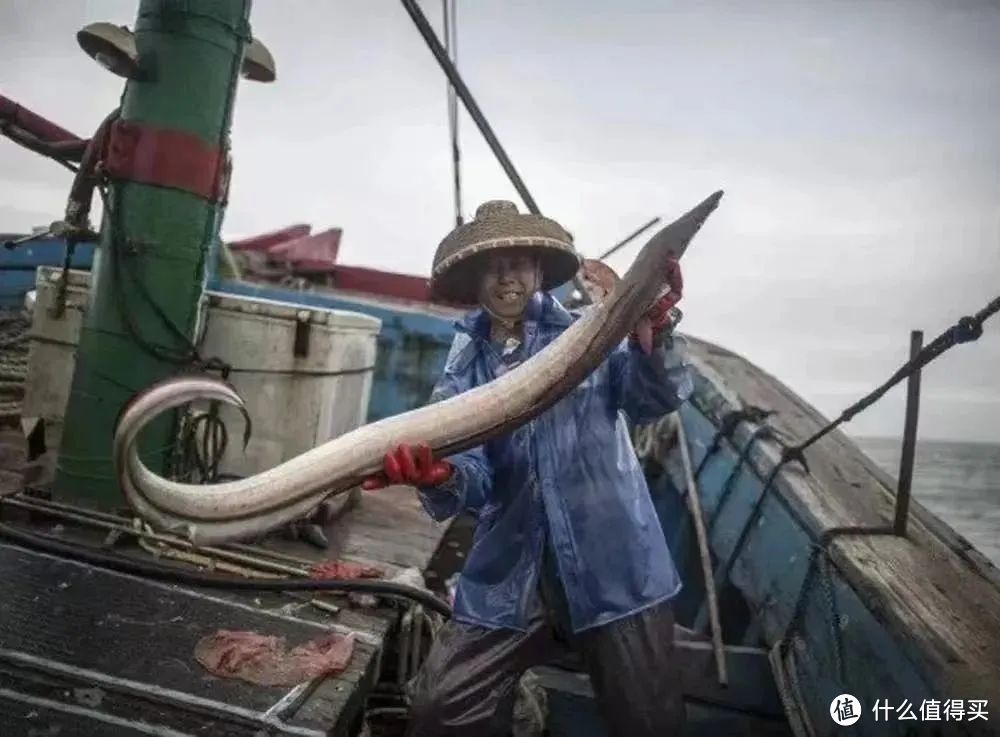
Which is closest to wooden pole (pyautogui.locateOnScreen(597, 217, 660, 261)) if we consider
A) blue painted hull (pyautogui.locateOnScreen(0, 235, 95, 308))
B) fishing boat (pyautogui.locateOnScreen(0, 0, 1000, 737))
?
fishing boat (pyautogui.locateOnScreen(0, 0, 1000, 737))

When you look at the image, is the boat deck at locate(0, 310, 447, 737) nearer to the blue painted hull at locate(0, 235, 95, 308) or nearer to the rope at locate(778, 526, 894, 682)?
the rope at locate(778, 526, 894, 682)

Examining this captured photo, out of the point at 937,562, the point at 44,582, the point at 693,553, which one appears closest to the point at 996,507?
the point at 693,553

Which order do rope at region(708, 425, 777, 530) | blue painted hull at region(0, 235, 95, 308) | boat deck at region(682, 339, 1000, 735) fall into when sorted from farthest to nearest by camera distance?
blue painted hull at region(0, 235, 95, 308) → rope at region(708, 425, 777, 530) → boat deck at region(682, 339, 1000, 735)

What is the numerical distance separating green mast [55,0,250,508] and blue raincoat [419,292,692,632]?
224 centimetres

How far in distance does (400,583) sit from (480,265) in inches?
71.3

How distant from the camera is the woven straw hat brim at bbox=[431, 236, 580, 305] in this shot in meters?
Answer: 2.81

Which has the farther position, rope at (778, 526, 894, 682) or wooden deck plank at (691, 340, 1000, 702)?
rope at (778, 526, 894, 682)

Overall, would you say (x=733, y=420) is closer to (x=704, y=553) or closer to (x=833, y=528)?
(x=704, y=553)

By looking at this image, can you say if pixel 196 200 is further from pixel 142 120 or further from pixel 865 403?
pixel 865 403

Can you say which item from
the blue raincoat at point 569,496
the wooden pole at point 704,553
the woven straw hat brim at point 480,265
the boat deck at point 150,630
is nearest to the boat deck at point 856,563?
the wooden pole at point 704,553

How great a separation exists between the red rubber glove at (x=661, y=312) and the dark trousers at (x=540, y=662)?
114 centimetres

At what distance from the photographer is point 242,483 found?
228cm

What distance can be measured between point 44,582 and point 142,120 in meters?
2.68

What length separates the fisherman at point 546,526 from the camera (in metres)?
2.69
